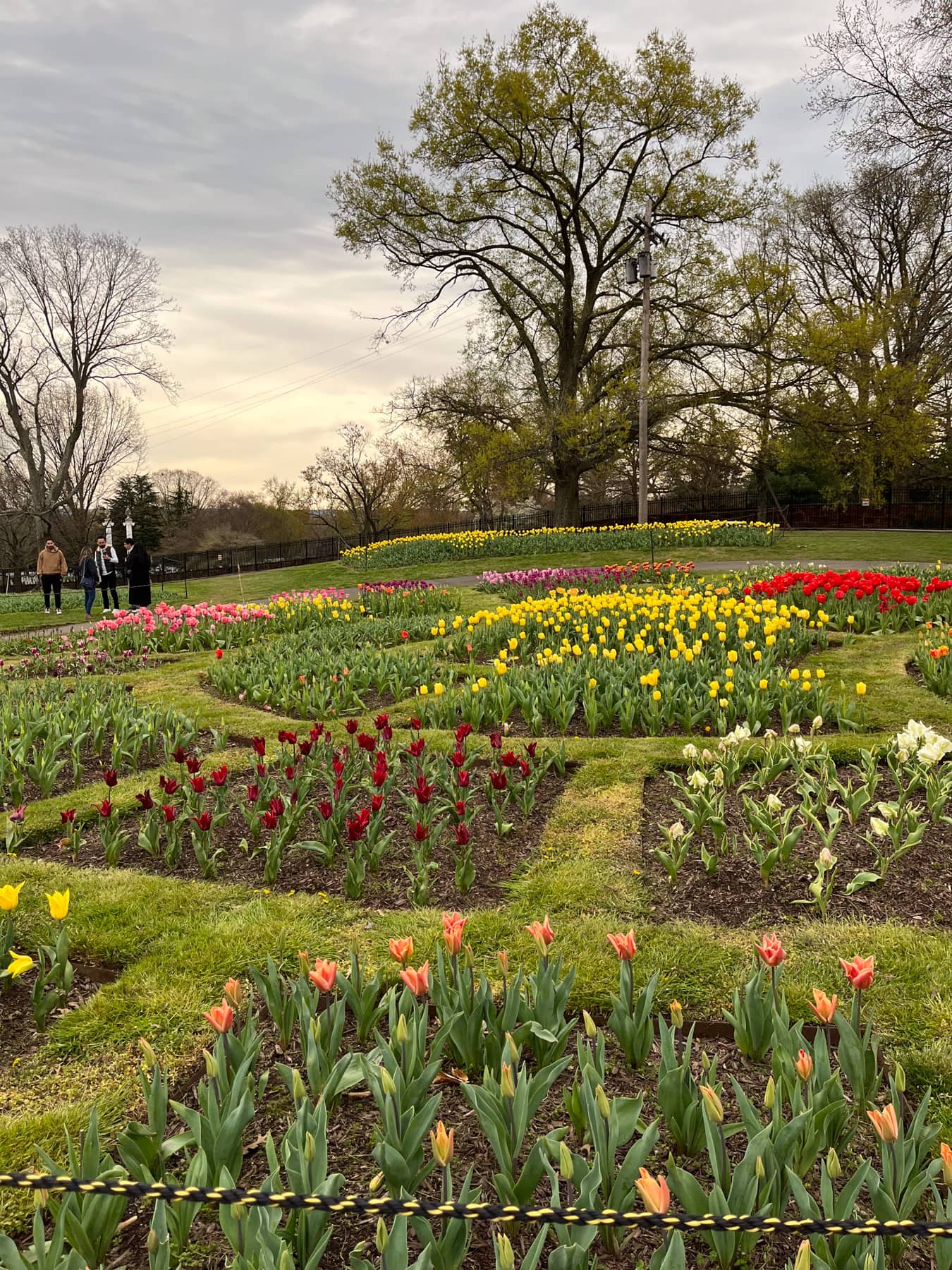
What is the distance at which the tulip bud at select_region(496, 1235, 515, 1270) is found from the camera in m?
1.39

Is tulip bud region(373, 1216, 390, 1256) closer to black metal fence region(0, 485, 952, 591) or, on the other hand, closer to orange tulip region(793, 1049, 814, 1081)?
orange tulip region(793, 1049, 814, 1081)

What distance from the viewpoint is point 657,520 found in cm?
3734

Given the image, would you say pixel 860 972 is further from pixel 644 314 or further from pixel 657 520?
pixel 657 520

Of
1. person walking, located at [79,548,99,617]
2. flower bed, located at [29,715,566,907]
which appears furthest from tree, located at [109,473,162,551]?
flower bed, located at [29,715,566,907]

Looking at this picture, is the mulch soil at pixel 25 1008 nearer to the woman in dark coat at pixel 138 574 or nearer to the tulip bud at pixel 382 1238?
the tulip bud at pixel 382 1238

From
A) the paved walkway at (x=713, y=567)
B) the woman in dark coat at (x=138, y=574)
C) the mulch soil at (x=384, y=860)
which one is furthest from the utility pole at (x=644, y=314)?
the mulch soil at (x=384, y=860)

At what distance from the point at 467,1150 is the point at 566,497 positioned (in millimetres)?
24894

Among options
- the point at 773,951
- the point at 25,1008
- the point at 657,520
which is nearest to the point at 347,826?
the point at 25,1008

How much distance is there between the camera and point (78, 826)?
4422 mm

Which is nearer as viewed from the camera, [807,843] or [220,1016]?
[220,1016]

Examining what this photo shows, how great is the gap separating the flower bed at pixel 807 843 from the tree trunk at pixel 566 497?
22.1m

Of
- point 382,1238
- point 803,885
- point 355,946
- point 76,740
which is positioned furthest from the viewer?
point 76,740

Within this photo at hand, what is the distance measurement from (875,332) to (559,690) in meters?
22.4

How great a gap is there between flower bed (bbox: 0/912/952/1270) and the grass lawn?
15 cm
